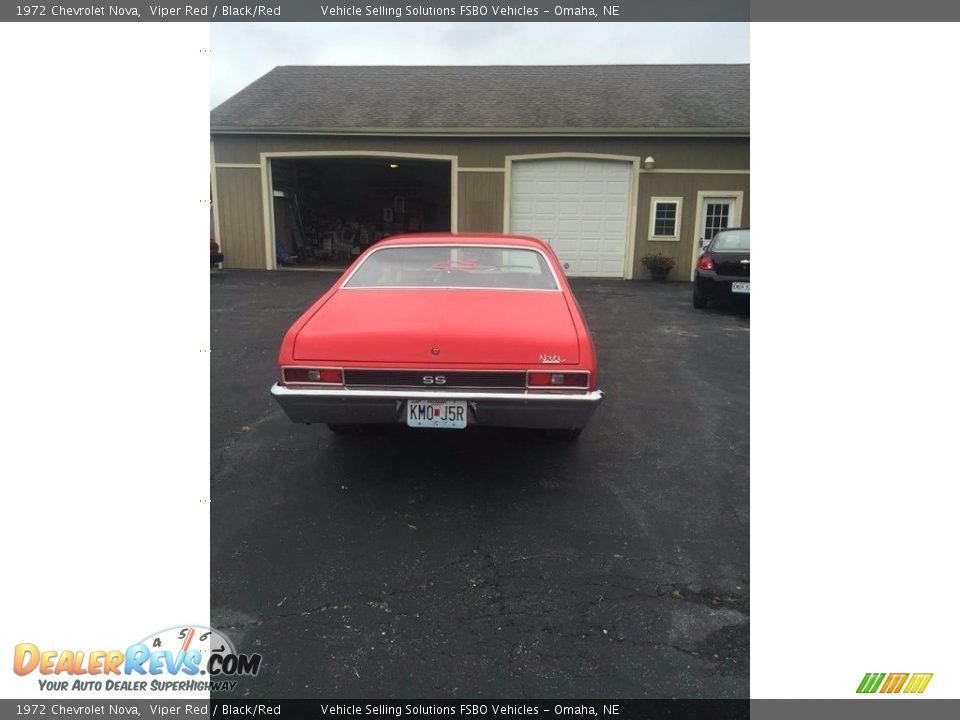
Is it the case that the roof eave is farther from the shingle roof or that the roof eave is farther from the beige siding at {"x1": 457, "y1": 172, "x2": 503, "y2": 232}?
the beige siding at {"x1": 457, "y1": 172, "x2": 503, "y2": 232}

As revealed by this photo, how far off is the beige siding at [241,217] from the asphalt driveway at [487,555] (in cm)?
1111

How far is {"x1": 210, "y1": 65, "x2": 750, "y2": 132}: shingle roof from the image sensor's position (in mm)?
13984

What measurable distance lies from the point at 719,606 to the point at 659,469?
1311 millimetres

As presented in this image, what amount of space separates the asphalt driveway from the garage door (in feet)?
32.5

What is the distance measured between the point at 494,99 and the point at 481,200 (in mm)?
3279

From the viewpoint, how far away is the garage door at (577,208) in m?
14.0

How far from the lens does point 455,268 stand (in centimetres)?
416
